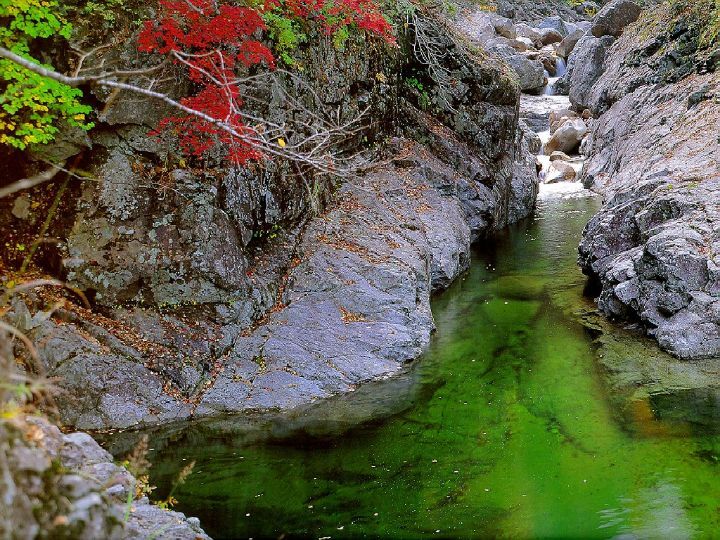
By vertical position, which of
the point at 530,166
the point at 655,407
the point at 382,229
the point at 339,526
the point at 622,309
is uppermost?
the point at 530,166

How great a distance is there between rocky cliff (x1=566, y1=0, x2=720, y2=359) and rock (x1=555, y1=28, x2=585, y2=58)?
19.9 ft

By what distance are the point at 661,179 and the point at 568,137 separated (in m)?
14.5

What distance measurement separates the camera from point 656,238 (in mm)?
10625

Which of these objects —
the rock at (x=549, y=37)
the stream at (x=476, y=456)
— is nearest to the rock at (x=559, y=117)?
the rock at (x=549, y=37)

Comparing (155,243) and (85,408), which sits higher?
(155,243)

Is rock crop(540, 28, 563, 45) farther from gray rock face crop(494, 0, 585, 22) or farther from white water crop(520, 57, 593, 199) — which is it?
white water crop(520, 57, 593, 199)

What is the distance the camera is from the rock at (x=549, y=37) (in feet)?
124

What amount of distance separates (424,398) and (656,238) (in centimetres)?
525

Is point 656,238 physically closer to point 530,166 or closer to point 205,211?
point 205,211

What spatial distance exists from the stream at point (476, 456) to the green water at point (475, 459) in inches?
0.8

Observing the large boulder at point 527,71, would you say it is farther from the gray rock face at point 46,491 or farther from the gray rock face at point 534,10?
the gray rock face at point 46,491

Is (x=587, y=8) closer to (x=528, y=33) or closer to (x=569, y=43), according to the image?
(x=528, y=33)

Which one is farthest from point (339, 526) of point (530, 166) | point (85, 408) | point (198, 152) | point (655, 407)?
point (530, 166)

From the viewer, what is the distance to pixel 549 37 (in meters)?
37.8
